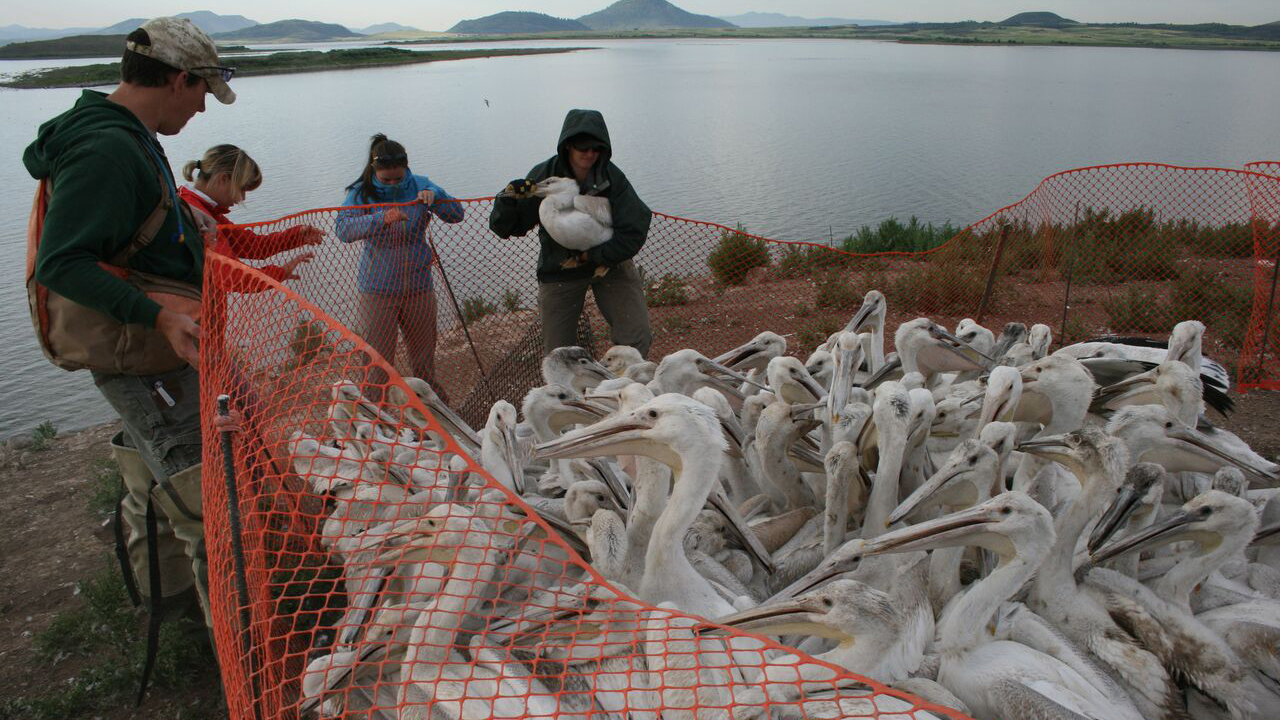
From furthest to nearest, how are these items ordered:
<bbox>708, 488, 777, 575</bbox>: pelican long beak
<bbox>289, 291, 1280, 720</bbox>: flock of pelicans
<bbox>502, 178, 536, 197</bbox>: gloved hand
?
<bbox>502, 178, 536, 197</bbox>: gloved hand → <bbox>708, 488, 777, 575</bbox>: pelican long beak → <bbox>289, 291, 1280, 720</bbox>: flock of pelicans

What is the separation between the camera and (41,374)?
332 inches

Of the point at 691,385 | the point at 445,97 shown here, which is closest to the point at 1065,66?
the point at 445,97

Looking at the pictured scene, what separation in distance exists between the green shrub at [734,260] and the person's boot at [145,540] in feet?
20.5

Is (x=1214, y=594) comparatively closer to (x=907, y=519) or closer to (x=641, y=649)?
(x=907, y=519)

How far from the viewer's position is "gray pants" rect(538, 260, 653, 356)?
516 cm

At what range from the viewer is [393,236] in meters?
5.01

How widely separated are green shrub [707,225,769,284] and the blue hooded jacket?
4172 millimetres

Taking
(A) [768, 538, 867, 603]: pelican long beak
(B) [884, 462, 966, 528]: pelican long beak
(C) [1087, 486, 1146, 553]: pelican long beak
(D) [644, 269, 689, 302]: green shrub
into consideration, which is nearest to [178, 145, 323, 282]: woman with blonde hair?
(A) [768, 538, 867, 603]: pelican long beak

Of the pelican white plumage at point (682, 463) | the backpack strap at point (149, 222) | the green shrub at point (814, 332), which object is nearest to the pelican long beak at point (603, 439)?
the pelican white plumage at point (682, 463)

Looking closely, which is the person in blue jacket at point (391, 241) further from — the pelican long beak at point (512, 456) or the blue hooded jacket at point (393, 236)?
the pelican long beak at point (512, 456)

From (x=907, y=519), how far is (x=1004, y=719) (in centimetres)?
83

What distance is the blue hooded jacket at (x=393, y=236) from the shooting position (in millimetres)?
4965

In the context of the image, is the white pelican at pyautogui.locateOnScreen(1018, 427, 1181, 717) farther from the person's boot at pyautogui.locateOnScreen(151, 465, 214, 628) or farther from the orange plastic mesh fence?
the person's boot at pyautogui.locateOnScreen(151, 465, 214, 628)

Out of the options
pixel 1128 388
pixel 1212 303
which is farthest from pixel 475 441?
pixel 1212 303
